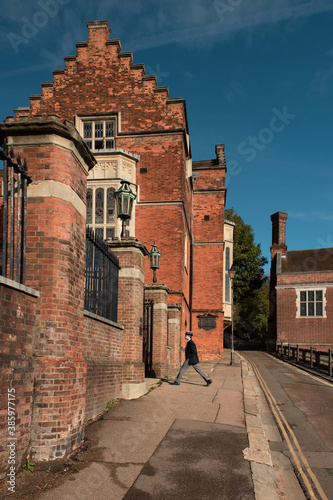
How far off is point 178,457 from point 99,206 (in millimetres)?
14144

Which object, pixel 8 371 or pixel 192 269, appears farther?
pixel 192 269

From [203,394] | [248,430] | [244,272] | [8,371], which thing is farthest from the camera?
[244,272]

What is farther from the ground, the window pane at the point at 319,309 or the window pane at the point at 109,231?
the window pane at the point at 109,231

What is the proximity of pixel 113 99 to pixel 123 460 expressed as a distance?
1848 centimetres

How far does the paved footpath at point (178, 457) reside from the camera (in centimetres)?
483

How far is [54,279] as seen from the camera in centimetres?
577

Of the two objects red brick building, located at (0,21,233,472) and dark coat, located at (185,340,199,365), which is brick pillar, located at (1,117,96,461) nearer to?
red brick building, located at (0,21,233,472)

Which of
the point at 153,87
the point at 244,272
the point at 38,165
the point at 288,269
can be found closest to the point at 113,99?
the point at 153,87

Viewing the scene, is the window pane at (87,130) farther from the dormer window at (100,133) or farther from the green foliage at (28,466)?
the green foliage at (28,466)

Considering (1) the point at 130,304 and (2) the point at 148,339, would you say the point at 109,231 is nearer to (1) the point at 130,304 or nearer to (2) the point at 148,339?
(2) the point at 148,339

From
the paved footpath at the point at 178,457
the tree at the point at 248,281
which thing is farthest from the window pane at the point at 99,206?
the tree at the point at 248,281

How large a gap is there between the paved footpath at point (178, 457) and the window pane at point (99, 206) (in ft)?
34.9

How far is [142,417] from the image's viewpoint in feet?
26.0

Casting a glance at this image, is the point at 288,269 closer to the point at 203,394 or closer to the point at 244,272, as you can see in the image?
the point at 244,272
